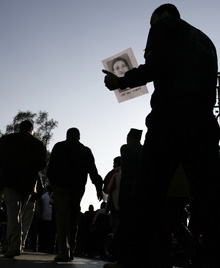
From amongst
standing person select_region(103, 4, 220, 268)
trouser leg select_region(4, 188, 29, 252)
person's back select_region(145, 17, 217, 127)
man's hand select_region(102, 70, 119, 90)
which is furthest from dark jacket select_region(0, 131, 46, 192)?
person's back select_region(145, 17, 217, 127)

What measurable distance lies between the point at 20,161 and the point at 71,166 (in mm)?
723

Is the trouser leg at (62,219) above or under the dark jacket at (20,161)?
under

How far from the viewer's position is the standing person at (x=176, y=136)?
9.79 feet

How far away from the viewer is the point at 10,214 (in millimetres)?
6582

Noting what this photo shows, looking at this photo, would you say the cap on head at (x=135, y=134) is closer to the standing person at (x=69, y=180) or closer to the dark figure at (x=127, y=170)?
the dark figure at (x=127, y=170)

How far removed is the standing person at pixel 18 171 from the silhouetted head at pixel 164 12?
156 inches

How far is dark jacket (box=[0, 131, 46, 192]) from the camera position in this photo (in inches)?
269

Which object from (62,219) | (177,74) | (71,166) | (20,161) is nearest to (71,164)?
(71,166)

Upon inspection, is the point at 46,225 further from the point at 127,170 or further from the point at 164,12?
the point at 164,12

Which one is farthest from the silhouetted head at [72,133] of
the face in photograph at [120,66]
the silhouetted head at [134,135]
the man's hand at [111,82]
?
the man's hand at [111,82]

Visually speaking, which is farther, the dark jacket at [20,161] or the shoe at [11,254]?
the dark jacket at [20,161]

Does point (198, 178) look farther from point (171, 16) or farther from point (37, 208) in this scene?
point (37, 208)

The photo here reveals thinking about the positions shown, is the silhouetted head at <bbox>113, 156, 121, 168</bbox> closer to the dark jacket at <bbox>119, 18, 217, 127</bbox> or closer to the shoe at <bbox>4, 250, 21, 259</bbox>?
the shoe at <bbox>4, 250, 21, 259</bbox>

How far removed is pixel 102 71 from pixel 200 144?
103cm
